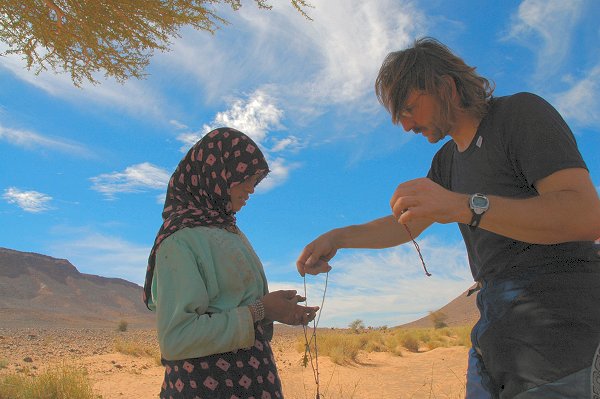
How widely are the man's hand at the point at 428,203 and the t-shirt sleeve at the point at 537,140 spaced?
0.30m

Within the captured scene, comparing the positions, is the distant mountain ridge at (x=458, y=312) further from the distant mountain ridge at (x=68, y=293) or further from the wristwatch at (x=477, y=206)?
the wristwatch at (x=477, y=206)

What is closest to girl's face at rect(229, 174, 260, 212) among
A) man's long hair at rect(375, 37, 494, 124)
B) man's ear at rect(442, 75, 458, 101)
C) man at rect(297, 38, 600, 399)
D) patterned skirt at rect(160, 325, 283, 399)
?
patterned skirt at rect(160, 325, 283, 399)

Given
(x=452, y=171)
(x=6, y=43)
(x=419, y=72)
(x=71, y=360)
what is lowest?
(x=71, y=360)

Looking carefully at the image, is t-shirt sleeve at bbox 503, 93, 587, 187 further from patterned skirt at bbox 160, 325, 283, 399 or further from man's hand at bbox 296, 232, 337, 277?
patterned skirt at bbox 160, 325, 283, 399

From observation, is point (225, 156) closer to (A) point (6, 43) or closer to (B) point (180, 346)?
(B) point (180, 346)

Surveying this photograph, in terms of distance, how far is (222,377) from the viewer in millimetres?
2367

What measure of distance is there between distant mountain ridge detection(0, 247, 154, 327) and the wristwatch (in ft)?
188

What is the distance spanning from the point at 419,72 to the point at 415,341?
58.5ft

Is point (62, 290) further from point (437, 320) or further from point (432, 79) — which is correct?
point (432, 79)

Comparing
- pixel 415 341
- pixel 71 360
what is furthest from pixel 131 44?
pixel 415 341

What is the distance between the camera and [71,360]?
49.6 ft

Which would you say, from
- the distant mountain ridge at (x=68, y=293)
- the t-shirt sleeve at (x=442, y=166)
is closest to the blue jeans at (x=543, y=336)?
the t-shirt sleeve at (x=442, y=166)

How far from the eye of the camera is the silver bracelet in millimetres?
2408

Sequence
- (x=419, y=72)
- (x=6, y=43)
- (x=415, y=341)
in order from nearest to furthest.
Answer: (x=419, y=72) → (x=6, y=43) → (x=415, y=341)
